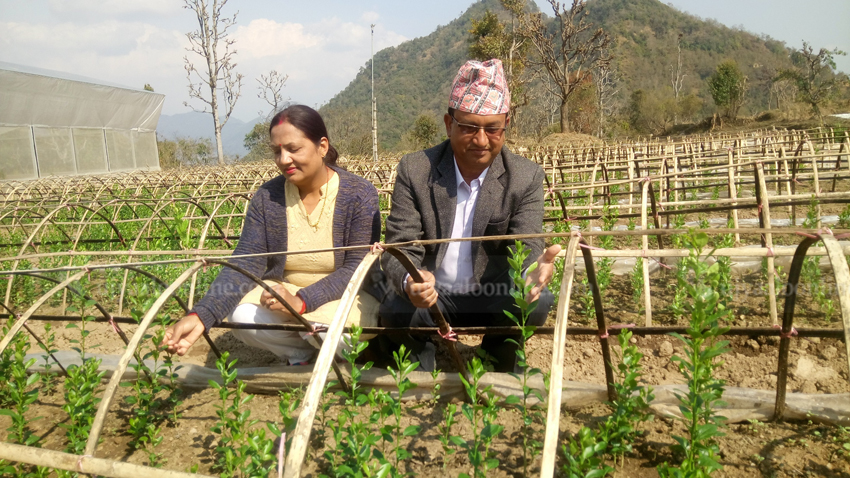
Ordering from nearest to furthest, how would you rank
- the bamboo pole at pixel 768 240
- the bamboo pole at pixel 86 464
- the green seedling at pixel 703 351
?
the bamboo pole at pixel 86 464, the green seedling at pixel 703 351, the bamboo pole at pixel 768 240

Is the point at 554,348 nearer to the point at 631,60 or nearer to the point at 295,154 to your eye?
the point at 295,154

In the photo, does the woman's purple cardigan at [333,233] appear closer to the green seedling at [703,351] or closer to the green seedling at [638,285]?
the green seedling at [703,351]

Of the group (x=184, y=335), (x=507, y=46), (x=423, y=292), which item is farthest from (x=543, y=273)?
(x=507, y=46)

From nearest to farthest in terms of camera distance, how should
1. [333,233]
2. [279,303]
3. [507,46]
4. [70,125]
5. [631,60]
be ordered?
[279,303] < [333,233] < [70,125] < [507,46] < [631,60]

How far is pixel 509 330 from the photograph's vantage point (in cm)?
197

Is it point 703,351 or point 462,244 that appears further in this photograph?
point 462,244

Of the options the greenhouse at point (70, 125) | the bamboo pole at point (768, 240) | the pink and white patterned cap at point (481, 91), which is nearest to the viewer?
the pink and white patterned cap at point (481, 91)

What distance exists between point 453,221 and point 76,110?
21152 millimetres

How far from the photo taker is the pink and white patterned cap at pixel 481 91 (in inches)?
77.2

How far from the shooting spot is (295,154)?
2238 millimetres

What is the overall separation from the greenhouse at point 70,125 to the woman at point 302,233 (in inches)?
701

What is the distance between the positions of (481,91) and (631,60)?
65.9 m

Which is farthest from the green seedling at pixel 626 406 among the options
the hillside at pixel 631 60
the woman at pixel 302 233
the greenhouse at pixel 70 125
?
the hillside at pixel 631 60

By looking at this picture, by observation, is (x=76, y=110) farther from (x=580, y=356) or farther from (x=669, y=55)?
(x=669, y=55)
